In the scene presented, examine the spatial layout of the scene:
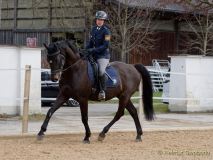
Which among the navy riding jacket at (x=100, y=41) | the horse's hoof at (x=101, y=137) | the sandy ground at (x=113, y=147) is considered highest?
the navy riding jacket at (x=100, y=41)

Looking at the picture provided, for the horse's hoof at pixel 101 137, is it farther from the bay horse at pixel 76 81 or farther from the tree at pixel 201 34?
the tree at pixel 201 34

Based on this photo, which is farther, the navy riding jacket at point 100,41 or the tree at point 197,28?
the tree at point 197,28

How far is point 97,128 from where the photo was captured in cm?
1575

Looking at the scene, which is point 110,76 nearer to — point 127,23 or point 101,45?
point 101,45

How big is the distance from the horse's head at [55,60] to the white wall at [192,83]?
32.0 feet

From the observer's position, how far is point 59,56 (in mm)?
12445

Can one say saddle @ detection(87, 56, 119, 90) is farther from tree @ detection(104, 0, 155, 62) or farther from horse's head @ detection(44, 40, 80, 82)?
tree @ detection(104, 0, 155, 62)

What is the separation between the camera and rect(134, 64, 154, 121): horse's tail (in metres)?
14.5

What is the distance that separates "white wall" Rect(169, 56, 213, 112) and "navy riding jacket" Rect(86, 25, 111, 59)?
29.0 ft

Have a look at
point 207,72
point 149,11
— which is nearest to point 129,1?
point 149,11

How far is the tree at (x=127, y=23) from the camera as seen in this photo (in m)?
31.5

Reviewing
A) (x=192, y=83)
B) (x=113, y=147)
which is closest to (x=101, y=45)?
(x=113, y=147)

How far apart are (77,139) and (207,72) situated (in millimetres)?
10001

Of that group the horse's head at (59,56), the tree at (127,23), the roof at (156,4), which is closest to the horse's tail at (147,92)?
the horse's head at (59,56)
